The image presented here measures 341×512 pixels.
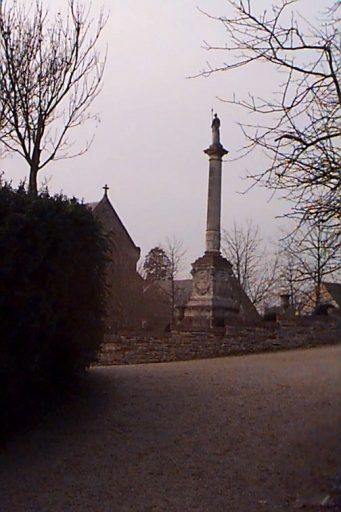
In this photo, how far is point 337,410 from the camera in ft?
26.3

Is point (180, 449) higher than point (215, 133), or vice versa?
point (215, 133)

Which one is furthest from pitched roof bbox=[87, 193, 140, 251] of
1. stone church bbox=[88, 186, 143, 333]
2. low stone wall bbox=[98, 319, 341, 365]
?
low stone wall bbox=[98, 319, 341, 365]

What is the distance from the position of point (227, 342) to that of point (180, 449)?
956cm

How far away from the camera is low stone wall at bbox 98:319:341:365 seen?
1606 cm

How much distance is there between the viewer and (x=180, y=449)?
6.90 metres

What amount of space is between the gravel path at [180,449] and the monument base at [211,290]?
1005 cm

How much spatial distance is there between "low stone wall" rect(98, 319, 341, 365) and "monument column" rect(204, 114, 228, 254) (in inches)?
187

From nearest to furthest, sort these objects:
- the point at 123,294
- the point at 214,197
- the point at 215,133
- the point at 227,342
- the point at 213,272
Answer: the point at 227,342
the point at 213,272
the point at 214,197
the point at 215,133
the point at 123,294

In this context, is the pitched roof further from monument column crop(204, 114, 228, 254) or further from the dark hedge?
the dark hedge

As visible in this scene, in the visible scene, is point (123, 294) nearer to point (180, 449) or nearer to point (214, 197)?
point (214, 197)

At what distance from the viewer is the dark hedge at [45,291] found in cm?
738

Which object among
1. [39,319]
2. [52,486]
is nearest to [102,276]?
[39,319]

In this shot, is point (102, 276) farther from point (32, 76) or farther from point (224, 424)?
point (32, 76)

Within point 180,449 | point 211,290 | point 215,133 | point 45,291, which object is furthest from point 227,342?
point 180,449
